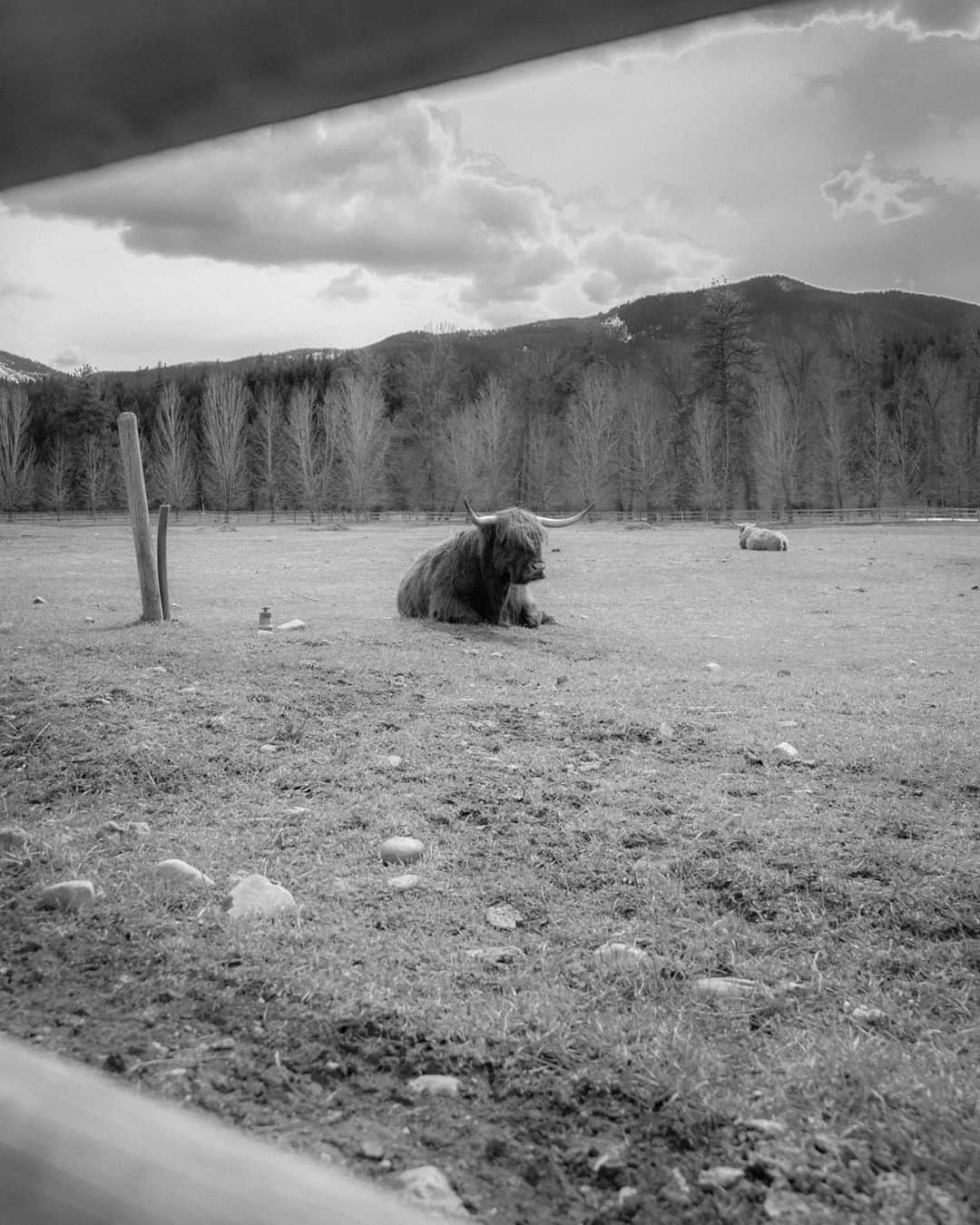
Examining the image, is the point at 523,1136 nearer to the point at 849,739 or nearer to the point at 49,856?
the point at 49,856

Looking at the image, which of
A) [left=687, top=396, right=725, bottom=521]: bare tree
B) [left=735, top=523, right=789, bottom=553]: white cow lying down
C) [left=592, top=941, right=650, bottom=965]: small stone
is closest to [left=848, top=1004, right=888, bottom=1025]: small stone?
[left=592, top=941, right=650, bottom=965]: small stone

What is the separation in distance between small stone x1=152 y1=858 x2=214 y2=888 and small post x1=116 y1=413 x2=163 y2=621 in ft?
19.3

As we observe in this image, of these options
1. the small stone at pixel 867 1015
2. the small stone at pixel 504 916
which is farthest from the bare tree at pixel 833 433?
the small stone at pixel 867 1015

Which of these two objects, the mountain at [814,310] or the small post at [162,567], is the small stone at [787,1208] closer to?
the small post at [162,567]

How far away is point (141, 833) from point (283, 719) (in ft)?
5.06

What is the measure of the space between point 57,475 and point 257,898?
42.0ft

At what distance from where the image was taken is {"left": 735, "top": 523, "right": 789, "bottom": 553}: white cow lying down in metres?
19.9

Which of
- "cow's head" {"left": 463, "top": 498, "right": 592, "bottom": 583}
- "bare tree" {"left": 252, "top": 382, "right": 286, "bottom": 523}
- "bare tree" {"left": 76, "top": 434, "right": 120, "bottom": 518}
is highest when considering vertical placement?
"bare tree" {"left": 252, "top": 382, "right": 286, "bottom": 523}

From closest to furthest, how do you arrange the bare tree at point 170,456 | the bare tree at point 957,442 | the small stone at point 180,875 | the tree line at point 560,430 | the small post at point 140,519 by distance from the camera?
the small stone at point 180,875, the small post at point 140,519, the tree line at point 560,430, the bare tree at point 957,442, the bare tree at point 170,456

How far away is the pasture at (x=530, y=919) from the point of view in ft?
4.59

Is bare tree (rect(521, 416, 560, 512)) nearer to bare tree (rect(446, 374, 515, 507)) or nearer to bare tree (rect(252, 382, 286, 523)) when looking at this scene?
bare tree (rect(446, 374, 515, 507))

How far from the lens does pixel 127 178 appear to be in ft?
3.86

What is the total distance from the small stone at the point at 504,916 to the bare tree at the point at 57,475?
12.0m

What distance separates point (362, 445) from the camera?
92.5 ft
